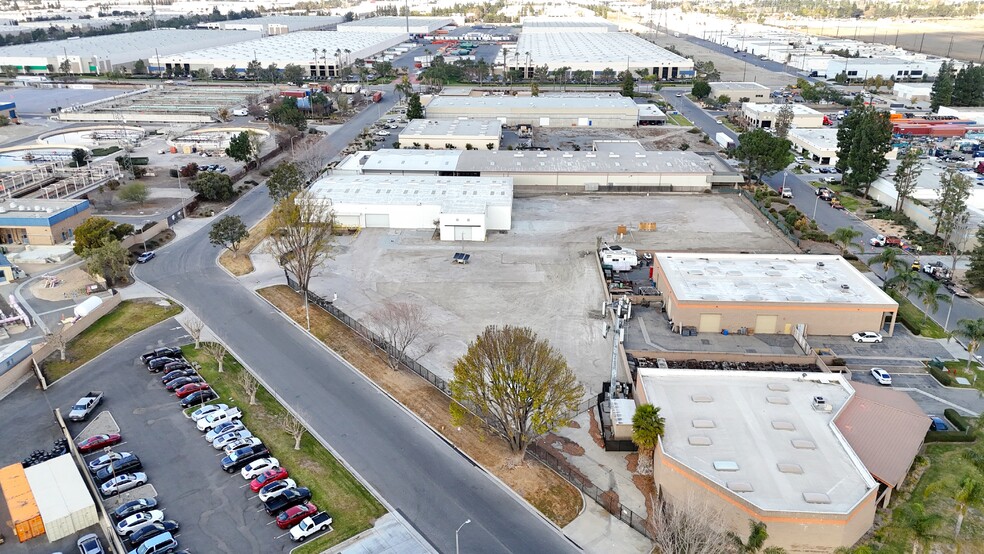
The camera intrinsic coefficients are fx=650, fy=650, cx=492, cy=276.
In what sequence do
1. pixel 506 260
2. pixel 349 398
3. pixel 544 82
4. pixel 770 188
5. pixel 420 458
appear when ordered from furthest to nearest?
1. pixel 544 82
2. pixel 770 188
3. pixel 506 260
4. pixel 349 398
5. pixel 420 458

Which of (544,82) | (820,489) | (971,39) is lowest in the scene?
(820,489)

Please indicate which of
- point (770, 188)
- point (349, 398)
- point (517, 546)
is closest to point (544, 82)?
point (770, 188)

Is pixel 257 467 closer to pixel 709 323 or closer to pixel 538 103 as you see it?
pixel 709 323

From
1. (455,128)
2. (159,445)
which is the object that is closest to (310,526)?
(159,445)

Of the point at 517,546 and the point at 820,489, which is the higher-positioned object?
the point at 820,489

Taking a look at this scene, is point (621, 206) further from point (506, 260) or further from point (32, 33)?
point (32, 33)

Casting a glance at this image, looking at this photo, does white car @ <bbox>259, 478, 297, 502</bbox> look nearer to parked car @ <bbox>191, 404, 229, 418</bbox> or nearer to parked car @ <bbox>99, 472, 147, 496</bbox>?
parked car @ <bbox>99, 472, 147, 496</bbox>

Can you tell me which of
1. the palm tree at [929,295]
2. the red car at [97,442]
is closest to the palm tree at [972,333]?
the palm tree at [929,295]

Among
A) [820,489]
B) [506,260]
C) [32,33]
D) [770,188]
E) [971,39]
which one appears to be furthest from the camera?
[971,39]
